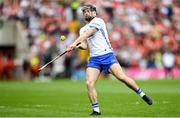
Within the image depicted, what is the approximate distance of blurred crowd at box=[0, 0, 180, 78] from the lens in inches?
1526

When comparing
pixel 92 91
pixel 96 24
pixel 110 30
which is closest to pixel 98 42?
pixel 96 24

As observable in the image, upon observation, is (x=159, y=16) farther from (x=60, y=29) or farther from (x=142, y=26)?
(x=60, y=29)

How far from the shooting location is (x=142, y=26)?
40500mm

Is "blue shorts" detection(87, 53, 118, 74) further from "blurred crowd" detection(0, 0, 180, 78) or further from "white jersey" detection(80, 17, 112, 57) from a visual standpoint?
"blurred crowd" detection(0, 0, 180, 78)

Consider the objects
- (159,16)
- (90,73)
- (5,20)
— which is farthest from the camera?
(159,16)

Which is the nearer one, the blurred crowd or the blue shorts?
the blue shorts

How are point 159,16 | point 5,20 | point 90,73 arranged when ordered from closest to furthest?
point 90,73
point 5,20
point 159,16

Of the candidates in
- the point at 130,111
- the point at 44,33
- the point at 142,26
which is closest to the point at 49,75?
the point at 44,33

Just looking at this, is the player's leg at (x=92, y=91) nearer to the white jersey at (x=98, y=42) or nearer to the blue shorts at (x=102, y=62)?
the blue shorts at (x=102, y=62)

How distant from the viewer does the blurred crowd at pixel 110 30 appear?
38.8m

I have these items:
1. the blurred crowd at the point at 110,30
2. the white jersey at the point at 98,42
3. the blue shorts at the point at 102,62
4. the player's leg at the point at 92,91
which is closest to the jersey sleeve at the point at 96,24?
the white jersey at the point at 98,42

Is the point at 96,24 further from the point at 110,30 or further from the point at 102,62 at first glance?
the point at 110,30

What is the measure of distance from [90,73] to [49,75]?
23.5 m

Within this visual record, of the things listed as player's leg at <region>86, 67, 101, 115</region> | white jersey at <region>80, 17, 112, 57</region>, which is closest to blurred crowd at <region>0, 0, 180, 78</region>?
white jersey at <region>80, 17, 112, 57</region>
